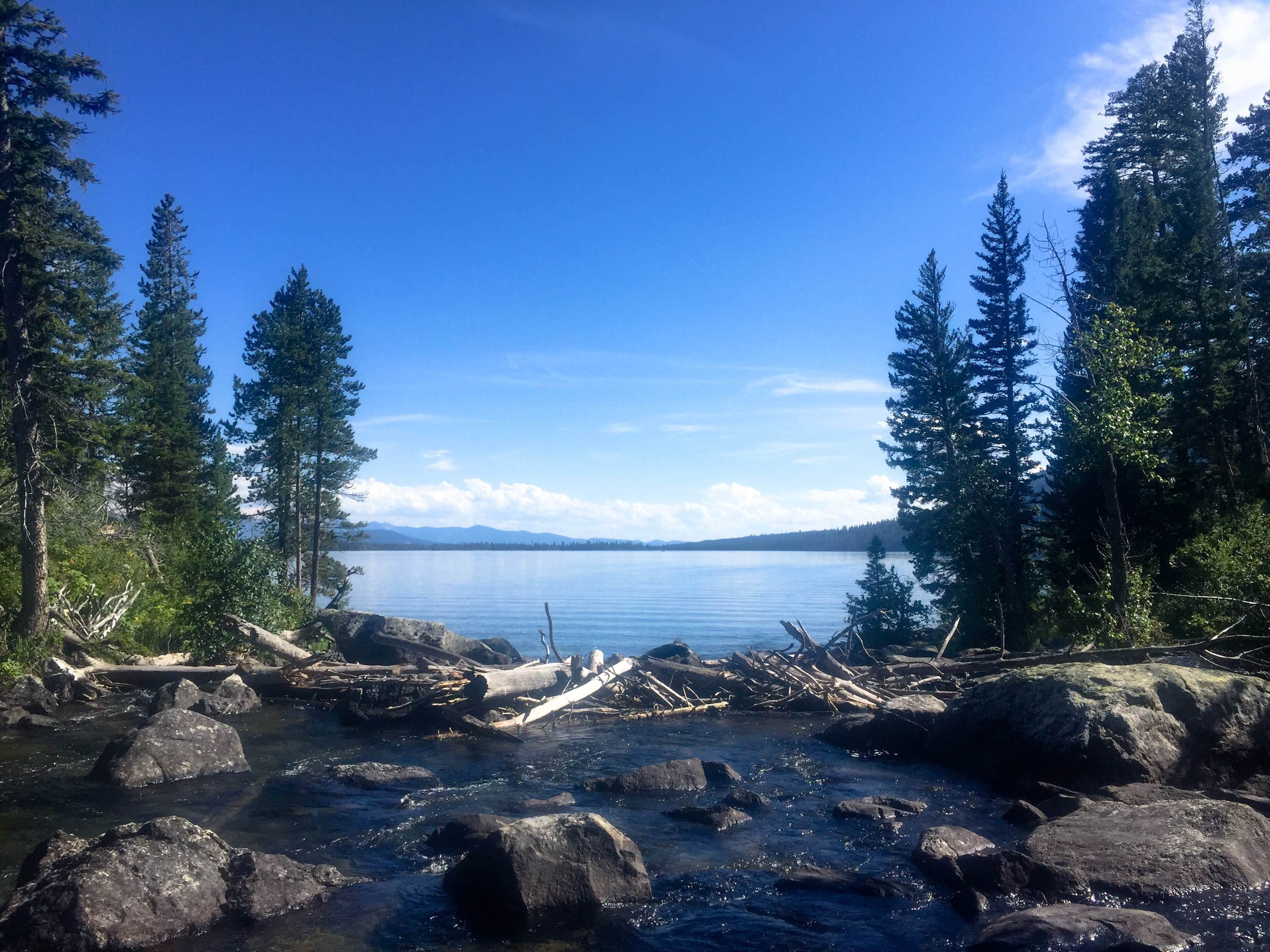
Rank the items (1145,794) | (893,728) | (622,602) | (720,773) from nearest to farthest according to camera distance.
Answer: (1145,794) < (720,773) < (893,728) < (622,602)

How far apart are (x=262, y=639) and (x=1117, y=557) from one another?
22.8 metres

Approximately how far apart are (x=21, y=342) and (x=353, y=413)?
2483 centimetres

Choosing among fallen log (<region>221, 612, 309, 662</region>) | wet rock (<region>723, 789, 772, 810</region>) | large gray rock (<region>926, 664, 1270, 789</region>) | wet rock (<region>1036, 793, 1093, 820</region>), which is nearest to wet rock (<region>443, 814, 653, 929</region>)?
wet rock (<region>723, 789, 772, 810</region>)

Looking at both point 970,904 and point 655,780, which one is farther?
point 655,780

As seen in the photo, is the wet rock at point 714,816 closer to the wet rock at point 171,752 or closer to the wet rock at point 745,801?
the wet rock at point 745,801

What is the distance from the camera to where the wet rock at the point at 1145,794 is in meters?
10.3

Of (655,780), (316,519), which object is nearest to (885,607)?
(655,780)

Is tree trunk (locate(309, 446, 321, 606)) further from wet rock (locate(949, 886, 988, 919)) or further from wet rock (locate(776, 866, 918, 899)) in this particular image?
wet rock (locate(949, 886, 988, 919))

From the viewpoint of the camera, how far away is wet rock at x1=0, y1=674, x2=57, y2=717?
17.2 meters

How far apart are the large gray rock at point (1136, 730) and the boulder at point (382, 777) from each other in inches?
378

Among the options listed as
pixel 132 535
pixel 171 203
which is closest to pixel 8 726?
pixel 132 535

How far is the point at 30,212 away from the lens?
2103 centimetres

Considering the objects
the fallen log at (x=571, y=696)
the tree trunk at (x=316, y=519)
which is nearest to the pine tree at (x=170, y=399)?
the tree trunk at (x=316, y=519)

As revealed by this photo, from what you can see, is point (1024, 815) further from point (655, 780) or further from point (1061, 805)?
point (655, 780)
